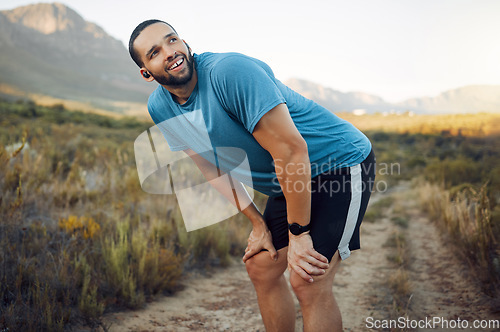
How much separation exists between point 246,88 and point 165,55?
52cm

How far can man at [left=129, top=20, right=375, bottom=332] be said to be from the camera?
1460 millimetres

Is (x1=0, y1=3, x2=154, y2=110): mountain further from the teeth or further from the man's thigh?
the man's thigh

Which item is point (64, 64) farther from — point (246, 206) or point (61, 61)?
point (246, 206)

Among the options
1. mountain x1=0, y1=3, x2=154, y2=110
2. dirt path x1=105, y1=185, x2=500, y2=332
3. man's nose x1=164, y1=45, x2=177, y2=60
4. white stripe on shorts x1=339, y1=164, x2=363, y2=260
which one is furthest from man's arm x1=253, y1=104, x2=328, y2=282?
mountain x1=0, y1=3, x2=154, y2=110

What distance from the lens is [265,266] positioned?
1.97 meters

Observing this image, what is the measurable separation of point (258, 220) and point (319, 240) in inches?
17.5

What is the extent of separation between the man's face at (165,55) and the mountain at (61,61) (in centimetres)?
10476

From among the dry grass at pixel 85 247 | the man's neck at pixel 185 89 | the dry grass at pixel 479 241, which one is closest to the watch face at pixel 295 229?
the man's neck at pixel 185 89

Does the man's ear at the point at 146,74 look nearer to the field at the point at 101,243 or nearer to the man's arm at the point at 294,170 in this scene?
the man's arm at the point at 294,170

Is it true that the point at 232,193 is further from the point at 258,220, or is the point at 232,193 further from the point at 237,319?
the point at 237,319

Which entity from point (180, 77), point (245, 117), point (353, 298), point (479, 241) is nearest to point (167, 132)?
point (180, 77)

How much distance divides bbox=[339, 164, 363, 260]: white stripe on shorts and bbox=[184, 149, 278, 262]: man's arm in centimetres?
37

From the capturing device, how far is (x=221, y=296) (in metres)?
3.45

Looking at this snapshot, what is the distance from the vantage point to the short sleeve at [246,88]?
55.1 inches
